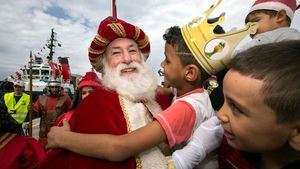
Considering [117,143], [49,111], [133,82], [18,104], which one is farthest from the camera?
[18,104]

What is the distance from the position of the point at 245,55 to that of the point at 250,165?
1.82 ft

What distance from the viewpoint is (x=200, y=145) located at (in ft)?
5.37

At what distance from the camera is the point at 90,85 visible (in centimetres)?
598

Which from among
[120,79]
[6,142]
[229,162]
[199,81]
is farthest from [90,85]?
[229,162]

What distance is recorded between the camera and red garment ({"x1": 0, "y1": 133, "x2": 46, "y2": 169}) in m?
2.56

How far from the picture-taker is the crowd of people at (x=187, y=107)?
1231 millimetres

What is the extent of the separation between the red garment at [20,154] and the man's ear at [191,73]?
170 cm

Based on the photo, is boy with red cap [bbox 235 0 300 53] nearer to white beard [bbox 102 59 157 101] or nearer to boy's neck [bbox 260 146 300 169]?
white beard [bbox 102 59 157 101]

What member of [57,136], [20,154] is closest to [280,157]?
[57,136]

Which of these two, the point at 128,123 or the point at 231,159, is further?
the point at 128,123

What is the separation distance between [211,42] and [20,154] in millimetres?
1967

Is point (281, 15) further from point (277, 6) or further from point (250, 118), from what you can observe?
point (250, 118)

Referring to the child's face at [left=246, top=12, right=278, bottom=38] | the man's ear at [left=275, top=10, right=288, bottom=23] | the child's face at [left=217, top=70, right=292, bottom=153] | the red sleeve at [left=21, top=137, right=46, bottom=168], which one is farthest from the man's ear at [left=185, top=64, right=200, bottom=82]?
the red sleeve at [left=21, top=137, right=46, bottom=168]

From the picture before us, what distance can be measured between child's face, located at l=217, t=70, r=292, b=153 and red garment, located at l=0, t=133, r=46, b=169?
201 cm
